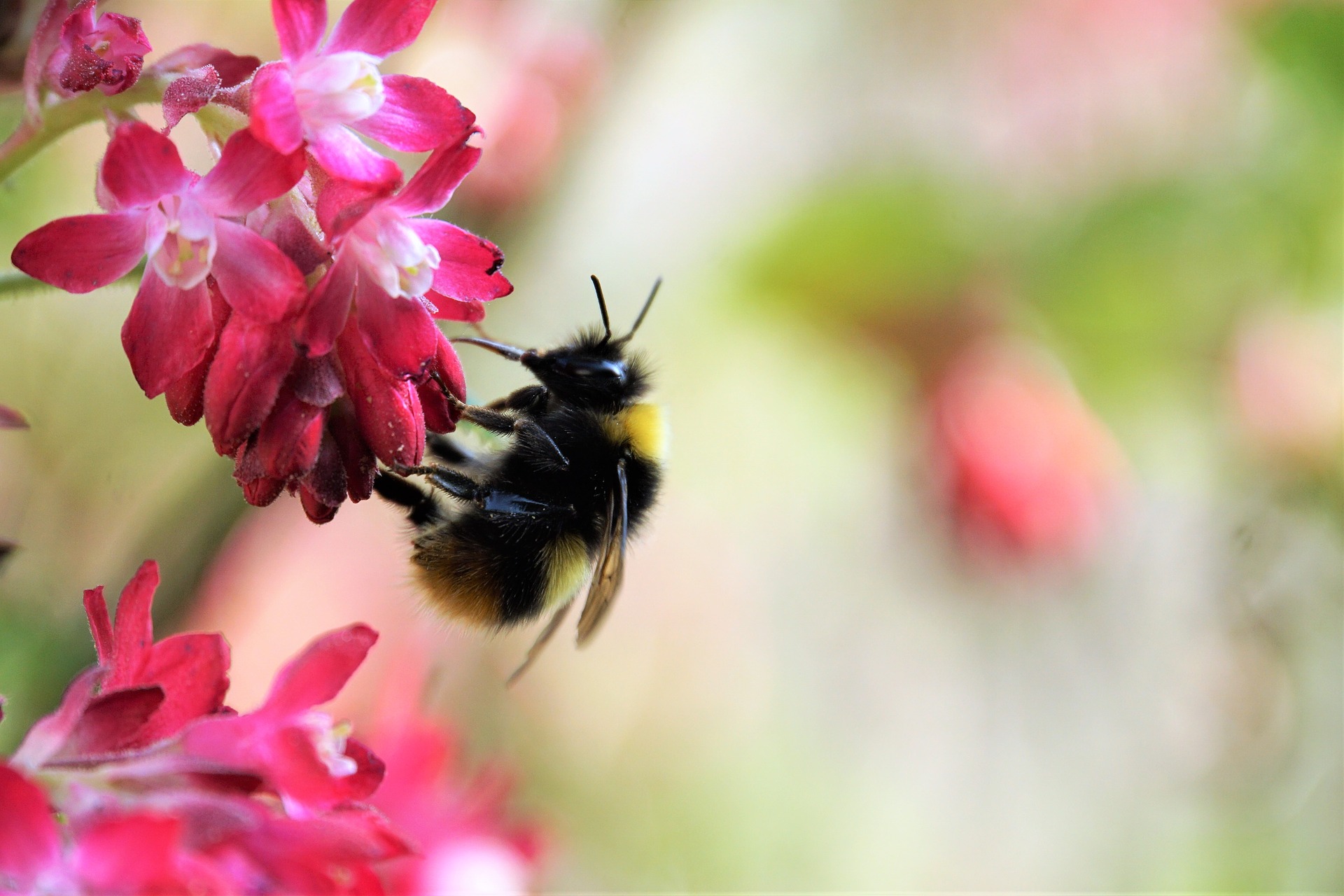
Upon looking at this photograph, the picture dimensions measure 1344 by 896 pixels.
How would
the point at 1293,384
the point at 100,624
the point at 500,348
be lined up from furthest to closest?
the point at 1293,384 < the point at 500,348 < the point at 100,624

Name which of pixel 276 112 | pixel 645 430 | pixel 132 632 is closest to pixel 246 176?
pixel 276 112

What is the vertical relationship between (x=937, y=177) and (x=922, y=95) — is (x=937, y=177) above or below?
below

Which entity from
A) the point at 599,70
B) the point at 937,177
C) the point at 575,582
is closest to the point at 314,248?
the point at 575,582

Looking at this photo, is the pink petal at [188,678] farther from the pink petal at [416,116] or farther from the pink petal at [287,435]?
the pink petal at [416,116]

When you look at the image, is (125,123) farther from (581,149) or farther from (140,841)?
(581,149)

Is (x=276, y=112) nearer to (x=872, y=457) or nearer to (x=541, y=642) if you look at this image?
(x=541, y=642)

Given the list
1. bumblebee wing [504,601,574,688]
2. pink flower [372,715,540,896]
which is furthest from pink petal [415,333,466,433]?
pink flower [372,715,540,896]

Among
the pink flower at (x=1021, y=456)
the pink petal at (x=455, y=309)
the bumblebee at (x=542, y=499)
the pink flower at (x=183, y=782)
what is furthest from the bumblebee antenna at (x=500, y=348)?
the pink flower at (x=1021, y=456)

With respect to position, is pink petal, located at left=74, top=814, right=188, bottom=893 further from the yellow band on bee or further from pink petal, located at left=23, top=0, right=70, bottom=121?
the yellow band on bee
